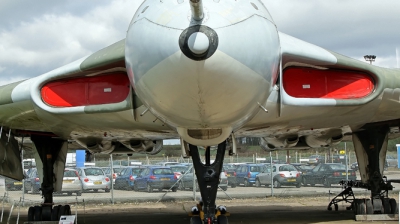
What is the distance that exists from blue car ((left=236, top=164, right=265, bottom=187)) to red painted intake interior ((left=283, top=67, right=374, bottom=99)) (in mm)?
14431

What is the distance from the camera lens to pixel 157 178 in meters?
19.2

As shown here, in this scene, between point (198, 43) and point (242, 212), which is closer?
point (198, 43)

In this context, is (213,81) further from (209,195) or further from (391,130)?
(391,130)

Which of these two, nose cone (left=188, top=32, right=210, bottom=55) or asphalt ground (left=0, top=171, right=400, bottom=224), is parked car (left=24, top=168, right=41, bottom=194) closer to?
asphalt ground (left=0, top=171, right=400, bottom=224)

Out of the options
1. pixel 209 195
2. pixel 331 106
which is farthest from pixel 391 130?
pixel 209 195

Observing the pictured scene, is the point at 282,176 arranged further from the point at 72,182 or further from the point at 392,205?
the point at 392,205

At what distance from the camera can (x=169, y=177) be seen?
19.3 meters

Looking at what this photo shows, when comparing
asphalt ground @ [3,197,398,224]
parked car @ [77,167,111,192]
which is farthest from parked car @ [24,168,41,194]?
asphalt ground @ [3,197,398,224]

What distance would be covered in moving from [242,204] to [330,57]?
9684mm

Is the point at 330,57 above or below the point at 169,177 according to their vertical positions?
above

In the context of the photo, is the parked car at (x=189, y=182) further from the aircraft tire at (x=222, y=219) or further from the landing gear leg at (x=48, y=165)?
the aircraft tire at (x=222, y=219)

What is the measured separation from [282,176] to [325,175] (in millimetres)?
1615

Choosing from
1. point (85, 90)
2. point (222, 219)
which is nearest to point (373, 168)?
point (222, 219)

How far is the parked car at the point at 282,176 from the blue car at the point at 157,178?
12.2 ft
